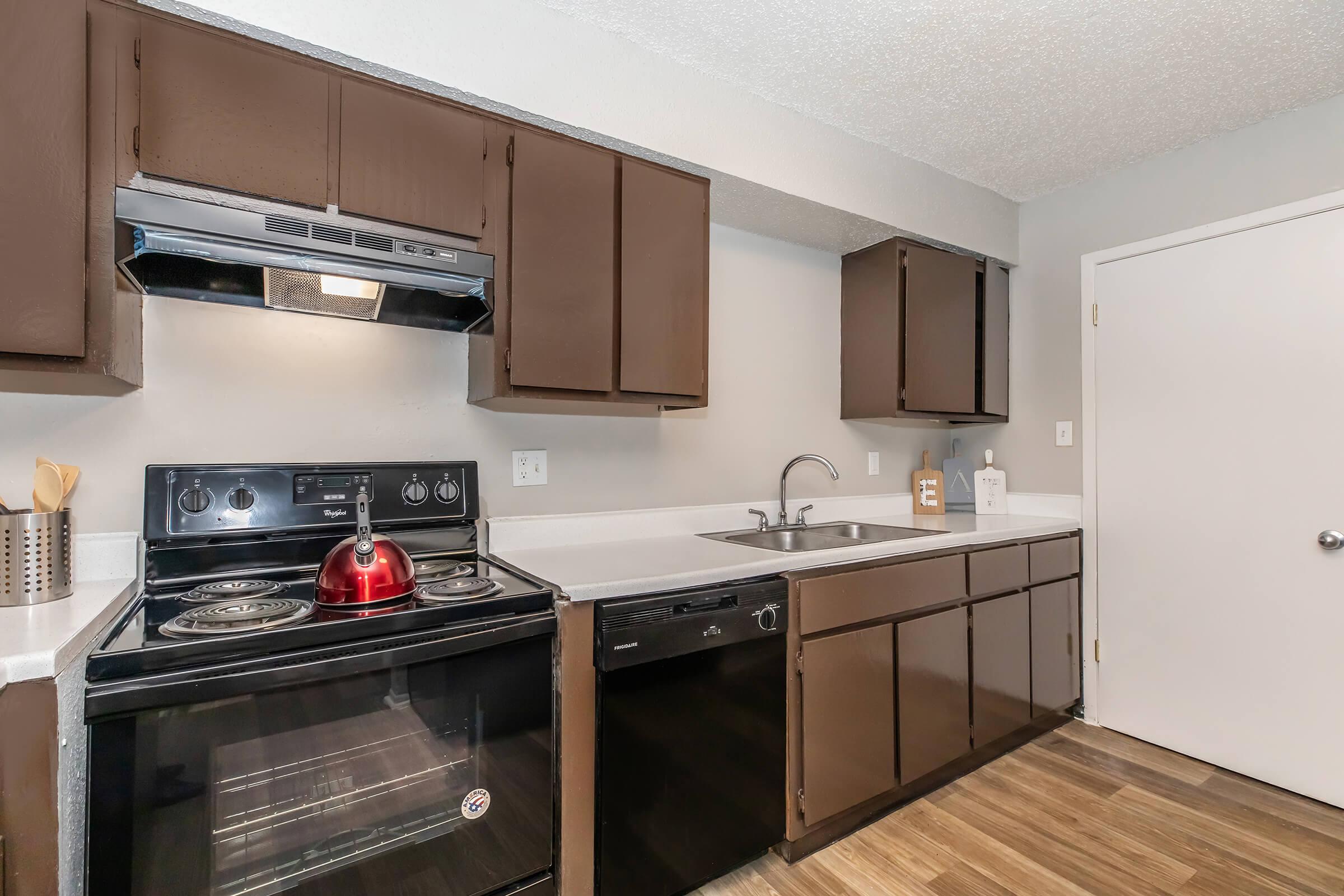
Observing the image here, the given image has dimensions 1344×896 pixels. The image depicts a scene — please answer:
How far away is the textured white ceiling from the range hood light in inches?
36.7

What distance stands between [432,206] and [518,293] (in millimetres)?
296

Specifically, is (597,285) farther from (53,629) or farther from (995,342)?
(995,342)

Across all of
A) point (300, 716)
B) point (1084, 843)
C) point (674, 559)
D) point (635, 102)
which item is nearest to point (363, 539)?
point (300, 716)

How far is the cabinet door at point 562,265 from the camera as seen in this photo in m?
1.74

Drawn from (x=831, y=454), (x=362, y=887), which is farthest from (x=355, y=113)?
(x=831, y=454)

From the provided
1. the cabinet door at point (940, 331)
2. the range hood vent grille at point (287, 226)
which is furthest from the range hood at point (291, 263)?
the cabinet door at point (940, 331)

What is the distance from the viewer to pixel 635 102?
1921mm

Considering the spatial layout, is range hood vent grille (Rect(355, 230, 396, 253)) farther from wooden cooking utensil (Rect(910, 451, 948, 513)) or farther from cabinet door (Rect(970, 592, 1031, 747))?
wooden cooking utensil (Rect(910, 451, 948, 513))

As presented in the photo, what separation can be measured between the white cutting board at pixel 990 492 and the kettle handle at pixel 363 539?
277 centimetres

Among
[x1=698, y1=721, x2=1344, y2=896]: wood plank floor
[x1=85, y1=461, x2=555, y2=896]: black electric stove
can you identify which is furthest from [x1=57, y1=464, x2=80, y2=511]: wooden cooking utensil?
[x1=698, y1=721, x2=1344, y2=896]: wood plank floor

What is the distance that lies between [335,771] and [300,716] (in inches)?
5.1

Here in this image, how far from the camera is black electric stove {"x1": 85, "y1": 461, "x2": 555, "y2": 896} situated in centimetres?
105

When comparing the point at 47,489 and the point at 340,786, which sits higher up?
the point at 47,489

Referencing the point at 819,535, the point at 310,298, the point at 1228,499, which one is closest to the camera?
the point at 310,298
